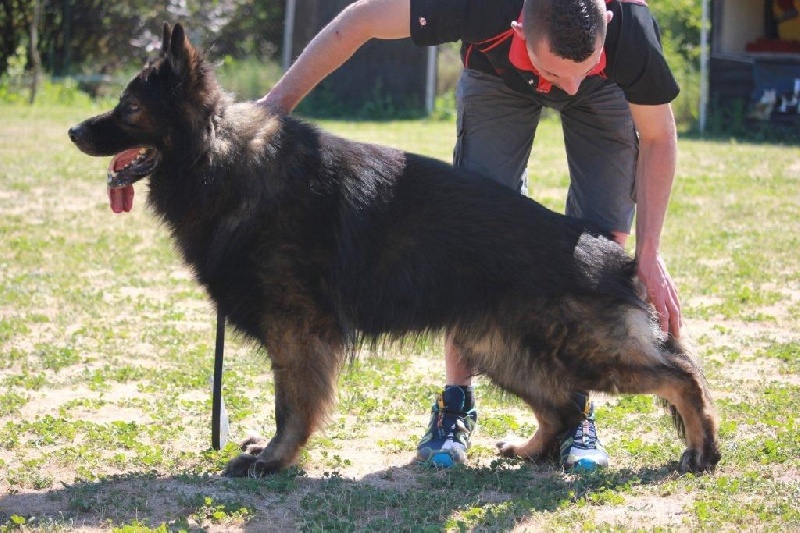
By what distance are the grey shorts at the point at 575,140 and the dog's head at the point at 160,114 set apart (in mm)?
1233

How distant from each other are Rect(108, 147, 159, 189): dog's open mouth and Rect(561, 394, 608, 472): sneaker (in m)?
2.12

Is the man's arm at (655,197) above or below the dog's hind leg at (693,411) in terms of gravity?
above

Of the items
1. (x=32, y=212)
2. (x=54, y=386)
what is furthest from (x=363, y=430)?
(x=32, y=212)

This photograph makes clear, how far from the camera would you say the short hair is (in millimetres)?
3385

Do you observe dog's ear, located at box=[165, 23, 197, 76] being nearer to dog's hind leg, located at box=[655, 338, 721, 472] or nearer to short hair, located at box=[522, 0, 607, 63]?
short hair, located at box=[522, 0, 607, 63]

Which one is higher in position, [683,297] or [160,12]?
[160,12]

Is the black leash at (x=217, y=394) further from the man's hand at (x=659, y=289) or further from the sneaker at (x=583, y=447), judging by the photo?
the man's hand at (x=659, y=289)

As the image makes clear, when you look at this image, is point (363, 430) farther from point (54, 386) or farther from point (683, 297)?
point (683, 297)

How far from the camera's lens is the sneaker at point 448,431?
421 cm

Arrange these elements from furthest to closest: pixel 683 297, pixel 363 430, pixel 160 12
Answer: pixel 160 12, pixel 683 297, pixel 363 430

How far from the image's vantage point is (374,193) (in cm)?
402

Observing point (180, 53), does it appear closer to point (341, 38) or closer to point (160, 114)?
point (160, 114)

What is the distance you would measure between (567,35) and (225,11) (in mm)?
18025

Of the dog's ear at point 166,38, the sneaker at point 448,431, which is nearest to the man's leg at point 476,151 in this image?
the sneaker at point 448,431
